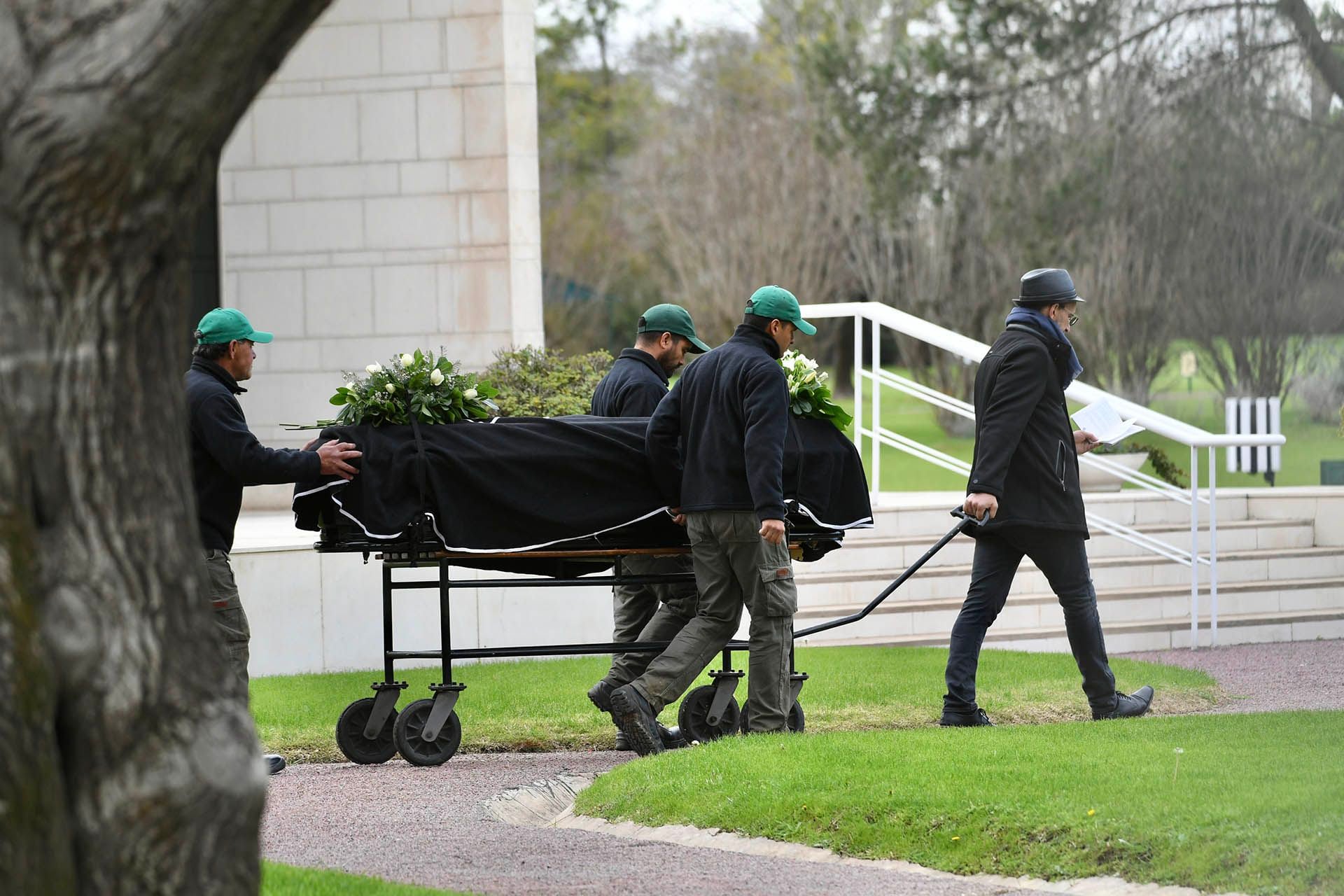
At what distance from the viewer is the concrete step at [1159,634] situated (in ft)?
36.7

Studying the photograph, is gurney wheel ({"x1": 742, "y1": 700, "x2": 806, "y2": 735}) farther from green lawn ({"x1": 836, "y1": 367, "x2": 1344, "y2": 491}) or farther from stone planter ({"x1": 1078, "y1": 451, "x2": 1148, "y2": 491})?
green lawn ({"x1": 836, "y1": 367, "x2": 1344, "y2": 491})

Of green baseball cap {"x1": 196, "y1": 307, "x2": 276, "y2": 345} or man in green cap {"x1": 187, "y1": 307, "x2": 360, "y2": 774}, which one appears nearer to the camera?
man in green cap {"x1": 187, "y1": 307, "x2": 360, "y2": 774}

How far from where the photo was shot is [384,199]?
15031mm

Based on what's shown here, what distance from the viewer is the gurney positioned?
7098 mm

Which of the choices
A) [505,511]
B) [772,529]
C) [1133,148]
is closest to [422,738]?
[505,511]

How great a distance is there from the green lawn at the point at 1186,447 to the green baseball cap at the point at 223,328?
12.1 m

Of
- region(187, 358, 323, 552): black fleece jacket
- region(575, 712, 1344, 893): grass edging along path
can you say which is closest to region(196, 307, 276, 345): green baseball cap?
region(187, 358, 323, 552): black fleece jacket

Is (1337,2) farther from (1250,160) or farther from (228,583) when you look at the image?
(228,583)

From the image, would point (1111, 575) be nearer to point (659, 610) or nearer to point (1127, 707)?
point (1127, 707)

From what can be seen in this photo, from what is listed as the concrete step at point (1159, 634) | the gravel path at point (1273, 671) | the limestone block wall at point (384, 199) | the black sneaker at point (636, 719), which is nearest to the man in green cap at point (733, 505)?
the black sneaker at point (636, 719)

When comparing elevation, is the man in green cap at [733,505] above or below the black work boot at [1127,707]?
above

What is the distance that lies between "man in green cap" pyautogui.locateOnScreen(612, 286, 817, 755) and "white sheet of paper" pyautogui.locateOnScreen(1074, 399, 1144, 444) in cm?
162

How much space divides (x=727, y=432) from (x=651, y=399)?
1.06m

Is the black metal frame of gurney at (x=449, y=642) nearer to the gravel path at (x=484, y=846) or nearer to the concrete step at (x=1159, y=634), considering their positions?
the gravel path at (x=484, y=846)
